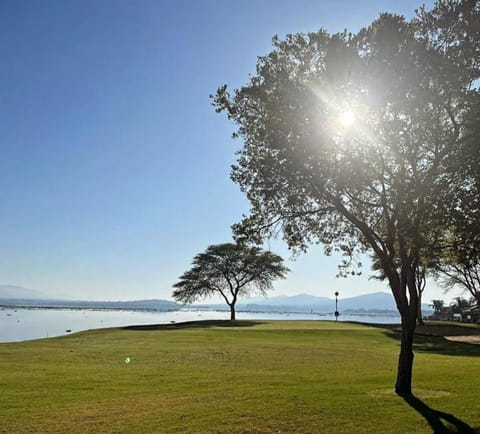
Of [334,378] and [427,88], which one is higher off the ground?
[427,88]

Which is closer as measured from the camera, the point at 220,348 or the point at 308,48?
the point at 308,48

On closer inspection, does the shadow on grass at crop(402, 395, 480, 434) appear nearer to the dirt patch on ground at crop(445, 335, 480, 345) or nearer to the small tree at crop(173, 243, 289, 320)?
the dirt patch on ground at crop(445, 335, 480, 345)

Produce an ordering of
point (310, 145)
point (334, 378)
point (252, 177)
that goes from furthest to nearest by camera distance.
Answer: point (334, 378) → point (252, 177) → point (310, 145)

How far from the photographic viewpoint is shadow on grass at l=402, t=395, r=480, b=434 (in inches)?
476

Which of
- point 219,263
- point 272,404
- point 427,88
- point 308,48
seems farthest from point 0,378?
point 219,263

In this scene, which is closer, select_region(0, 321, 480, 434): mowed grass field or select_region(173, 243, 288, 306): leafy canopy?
select_region(0, 321, 480, 434): mowed grass field

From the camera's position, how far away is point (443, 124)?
53.6 feet

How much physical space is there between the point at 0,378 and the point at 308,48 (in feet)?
56.4

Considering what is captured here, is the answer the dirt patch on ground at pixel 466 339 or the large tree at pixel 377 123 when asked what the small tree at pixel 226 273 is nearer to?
the dirt patch on ground at pixel 466 339

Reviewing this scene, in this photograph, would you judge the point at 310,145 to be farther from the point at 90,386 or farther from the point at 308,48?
the point at 90,386

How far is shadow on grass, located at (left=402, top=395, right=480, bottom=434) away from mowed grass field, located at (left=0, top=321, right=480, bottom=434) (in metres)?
0.03

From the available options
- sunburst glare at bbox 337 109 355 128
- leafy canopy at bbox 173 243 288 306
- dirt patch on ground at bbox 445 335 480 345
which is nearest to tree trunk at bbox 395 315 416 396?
sunburst glare at bbox 337 109 355 128

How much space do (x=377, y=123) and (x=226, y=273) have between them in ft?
230

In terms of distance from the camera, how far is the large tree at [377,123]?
1495 centimetres
